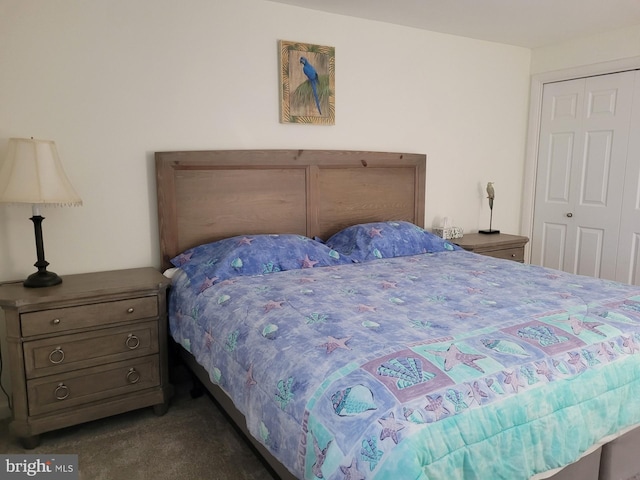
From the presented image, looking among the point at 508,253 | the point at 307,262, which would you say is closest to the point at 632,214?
the point at 508,253

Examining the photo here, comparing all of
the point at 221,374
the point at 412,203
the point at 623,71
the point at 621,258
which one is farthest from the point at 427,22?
the point at 221,374

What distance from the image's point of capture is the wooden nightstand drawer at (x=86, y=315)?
2.04 meters

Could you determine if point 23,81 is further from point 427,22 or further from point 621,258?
point 621,258

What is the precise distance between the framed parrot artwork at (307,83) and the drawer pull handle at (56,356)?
1803 mm

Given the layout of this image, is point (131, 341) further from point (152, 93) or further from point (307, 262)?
point (152, 93)

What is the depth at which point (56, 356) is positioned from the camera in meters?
2.12

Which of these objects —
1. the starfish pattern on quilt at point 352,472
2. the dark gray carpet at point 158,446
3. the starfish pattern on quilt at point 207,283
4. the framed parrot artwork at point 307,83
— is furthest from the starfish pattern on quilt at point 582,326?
the framed parrot artwork at point 307,83

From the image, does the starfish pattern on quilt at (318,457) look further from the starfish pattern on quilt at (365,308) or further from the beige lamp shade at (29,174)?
the beige lamp shade at (29,174)

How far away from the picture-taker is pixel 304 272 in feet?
8.38

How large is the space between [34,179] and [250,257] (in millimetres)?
1063

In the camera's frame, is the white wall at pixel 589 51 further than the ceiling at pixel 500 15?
Yes

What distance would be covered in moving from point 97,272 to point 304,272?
1125 mm

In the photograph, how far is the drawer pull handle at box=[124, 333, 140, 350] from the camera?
2.27 m

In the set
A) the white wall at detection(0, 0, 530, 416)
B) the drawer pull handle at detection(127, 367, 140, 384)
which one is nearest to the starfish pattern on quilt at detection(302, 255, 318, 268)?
the white wall at detection(0, 0, 530, 416)
